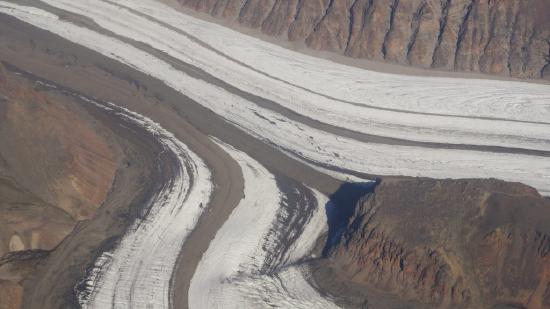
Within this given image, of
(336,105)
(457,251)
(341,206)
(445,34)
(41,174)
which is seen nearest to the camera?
→ (457,251)

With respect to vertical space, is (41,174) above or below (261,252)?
below

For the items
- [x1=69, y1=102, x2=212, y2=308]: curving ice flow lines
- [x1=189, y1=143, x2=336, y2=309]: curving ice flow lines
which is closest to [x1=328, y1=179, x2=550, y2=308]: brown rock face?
[x1=189, y1=143, x2=336, y2=309]: curving ice flow lines

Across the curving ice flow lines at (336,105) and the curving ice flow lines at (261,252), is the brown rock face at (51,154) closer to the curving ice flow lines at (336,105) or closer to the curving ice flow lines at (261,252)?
the curving ice flow lines at (261,252)

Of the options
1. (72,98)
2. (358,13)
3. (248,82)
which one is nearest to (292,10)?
(358,13)

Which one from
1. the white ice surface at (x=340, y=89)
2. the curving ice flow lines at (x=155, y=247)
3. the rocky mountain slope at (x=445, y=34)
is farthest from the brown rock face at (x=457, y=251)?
the rocky mountain slope at (x=445, y=34)

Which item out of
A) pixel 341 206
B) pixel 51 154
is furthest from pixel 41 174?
pixel 341 206

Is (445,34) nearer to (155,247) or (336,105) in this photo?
(336,105)
